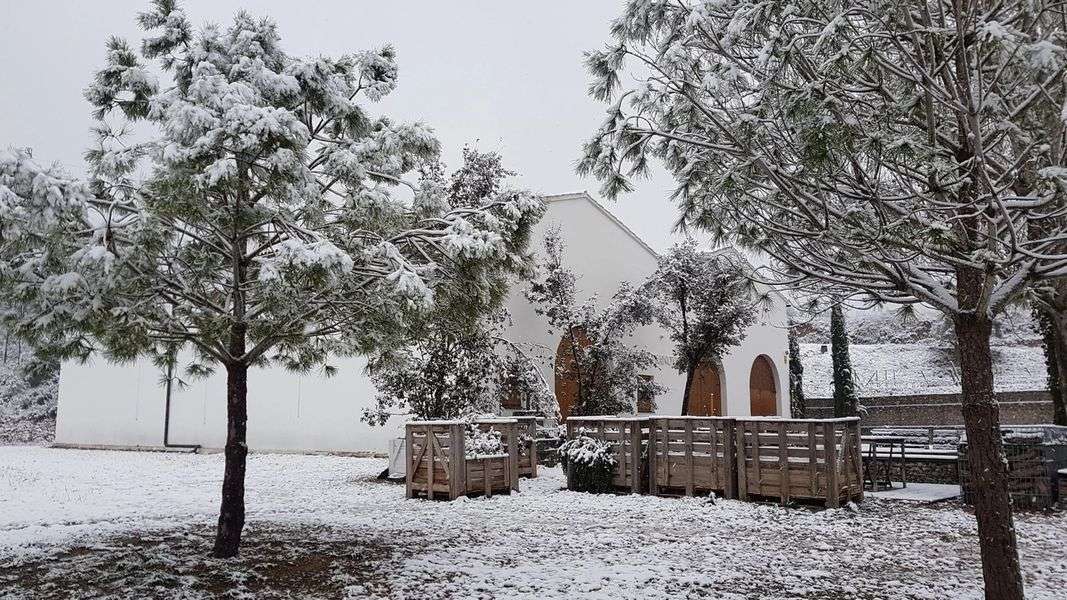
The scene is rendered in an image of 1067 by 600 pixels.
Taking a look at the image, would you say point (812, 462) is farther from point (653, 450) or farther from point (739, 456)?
point (653, 450)

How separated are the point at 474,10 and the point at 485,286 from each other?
17503mm

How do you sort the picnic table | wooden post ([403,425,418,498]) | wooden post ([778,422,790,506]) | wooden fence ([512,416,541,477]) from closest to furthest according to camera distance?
wooden post ([778,422,790,506]) → wooden post ([403,425,418,498]) → the picnic table → wooden fence ([512,416,541,477])

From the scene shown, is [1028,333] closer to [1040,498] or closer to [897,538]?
[1040,498]

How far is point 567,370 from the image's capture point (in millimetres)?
16312

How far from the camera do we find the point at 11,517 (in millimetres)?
8070

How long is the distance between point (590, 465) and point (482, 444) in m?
1.50

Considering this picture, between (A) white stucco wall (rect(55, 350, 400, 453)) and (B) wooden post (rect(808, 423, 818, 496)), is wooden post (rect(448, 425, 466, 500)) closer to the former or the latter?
(B) wooden post (rect(808, 423, 818, 496))

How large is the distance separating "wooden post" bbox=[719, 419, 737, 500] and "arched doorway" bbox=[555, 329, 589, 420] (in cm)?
646

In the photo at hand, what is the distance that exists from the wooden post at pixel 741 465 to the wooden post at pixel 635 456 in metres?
1.34

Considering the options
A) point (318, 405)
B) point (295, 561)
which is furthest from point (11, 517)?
point (318, 405)

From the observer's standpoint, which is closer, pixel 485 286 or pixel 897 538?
pixel 485 286

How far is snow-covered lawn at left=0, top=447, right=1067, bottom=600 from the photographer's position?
5145mm

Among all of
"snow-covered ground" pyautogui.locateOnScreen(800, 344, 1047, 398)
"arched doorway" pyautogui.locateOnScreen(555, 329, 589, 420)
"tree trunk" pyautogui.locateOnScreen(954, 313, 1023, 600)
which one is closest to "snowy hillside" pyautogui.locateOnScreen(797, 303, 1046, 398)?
"snow-covered ground" pyautogui.locateOnScreen(800, 344, 1047, 398)

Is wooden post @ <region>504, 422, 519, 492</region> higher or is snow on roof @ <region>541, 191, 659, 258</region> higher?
snow on roof @ <region>541, 191, 659, 258</region>
